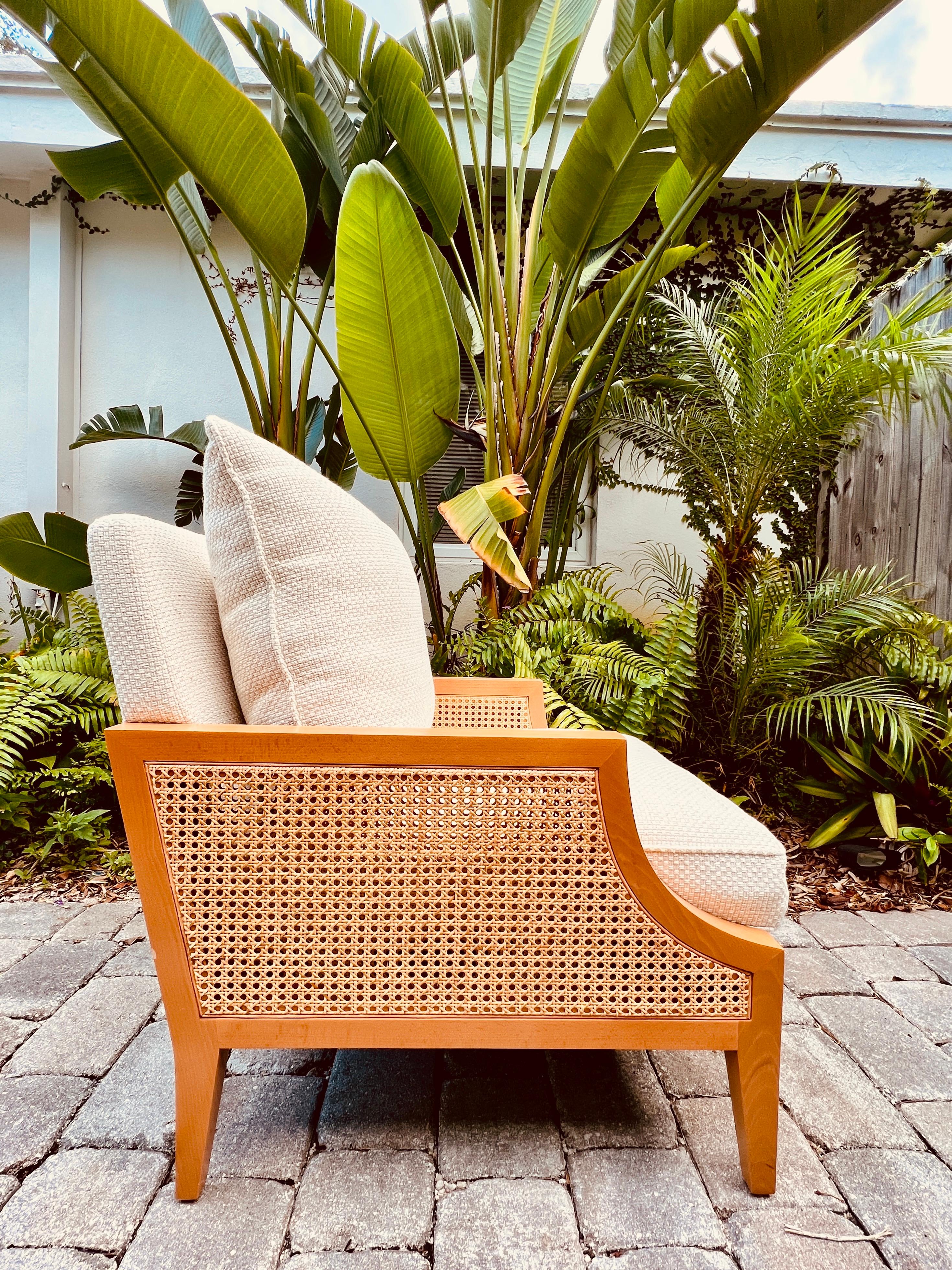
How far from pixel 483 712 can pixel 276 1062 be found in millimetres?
876

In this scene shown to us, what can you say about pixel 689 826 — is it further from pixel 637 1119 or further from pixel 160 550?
pixel 160 550

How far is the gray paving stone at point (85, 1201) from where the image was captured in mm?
904

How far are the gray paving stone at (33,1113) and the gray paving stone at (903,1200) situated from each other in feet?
3.78

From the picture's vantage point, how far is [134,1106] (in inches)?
45.8

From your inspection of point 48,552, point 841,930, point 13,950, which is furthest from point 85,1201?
point 48,552

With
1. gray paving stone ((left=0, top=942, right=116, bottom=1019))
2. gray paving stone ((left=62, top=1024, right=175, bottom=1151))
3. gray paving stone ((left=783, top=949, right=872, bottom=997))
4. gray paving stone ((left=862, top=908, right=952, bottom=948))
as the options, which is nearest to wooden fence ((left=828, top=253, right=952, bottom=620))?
gray paving stone ((left=862, top=908, right=952, bottom=948))

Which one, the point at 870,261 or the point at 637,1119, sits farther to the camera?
the point at 870,261

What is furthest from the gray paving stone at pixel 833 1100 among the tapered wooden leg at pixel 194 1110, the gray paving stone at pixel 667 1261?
the tapered wooden leg at pixel 194 1110

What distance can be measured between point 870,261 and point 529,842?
415 cm

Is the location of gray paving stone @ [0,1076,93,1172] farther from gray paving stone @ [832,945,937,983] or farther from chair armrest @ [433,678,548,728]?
chair armrest @ [433,678,548,728]

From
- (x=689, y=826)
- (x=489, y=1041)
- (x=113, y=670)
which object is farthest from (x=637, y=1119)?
(x=113, y=670)

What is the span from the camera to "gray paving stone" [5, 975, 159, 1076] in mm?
1269

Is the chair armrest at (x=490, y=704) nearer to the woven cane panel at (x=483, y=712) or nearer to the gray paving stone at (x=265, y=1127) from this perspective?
the woven cane panel at (x=483, y=712)

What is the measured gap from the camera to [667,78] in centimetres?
195
